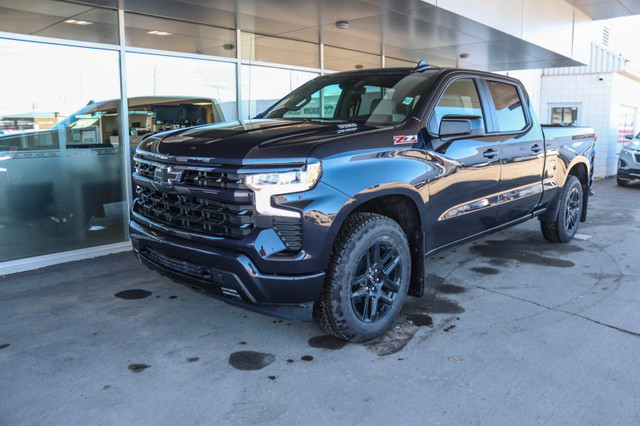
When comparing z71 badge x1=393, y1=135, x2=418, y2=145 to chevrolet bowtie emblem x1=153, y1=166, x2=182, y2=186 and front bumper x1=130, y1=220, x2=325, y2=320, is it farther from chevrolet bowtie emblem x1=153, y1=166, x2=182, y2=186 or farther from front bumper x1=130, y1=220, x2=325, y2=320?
chevrolet bowtie emblem x1=153, y1=166, x2=182, y2=186

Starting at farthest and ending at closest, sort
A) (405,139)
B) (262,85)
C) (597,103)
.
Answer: (597,103)
(262,85)
(405,139)

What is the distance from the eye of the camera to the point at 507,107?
504 cm

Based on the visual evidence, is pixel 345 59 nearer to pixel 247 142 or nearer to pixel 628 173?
pixel 247 142

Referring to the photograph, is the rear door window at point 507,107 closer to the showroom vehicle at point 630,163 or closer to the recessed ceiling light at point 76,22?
the recessed ceiling light at point 76,22

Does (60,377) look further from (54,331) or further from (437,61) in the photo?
(437,61)

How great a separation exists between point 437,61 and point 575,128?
6.17 metres

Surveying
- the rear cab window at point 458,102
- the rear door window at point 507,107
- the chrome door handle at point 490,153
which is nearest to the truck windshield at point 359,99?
the rear cab window at point 458,102

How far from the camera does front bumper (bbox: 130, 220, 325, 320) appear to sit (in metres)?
3.03

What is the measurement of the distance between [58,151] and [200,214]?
335 cm

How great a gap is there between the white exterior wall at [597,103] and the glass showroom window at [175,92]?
13.3 m

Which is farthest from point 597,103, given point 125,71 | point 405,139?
point 405,139

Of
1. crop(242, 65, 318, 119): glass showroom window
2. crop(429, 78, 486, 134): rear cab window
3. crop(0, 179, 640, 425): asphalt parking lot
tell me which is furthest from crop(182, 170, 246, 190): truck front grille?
crop(242, 65, 318, 119): glass showroom window

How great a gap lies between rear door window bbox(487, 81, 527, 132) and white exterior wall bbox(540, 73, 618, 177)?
12.9 meters

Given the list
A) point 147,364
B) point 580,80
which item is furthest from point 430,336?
point 580,80
